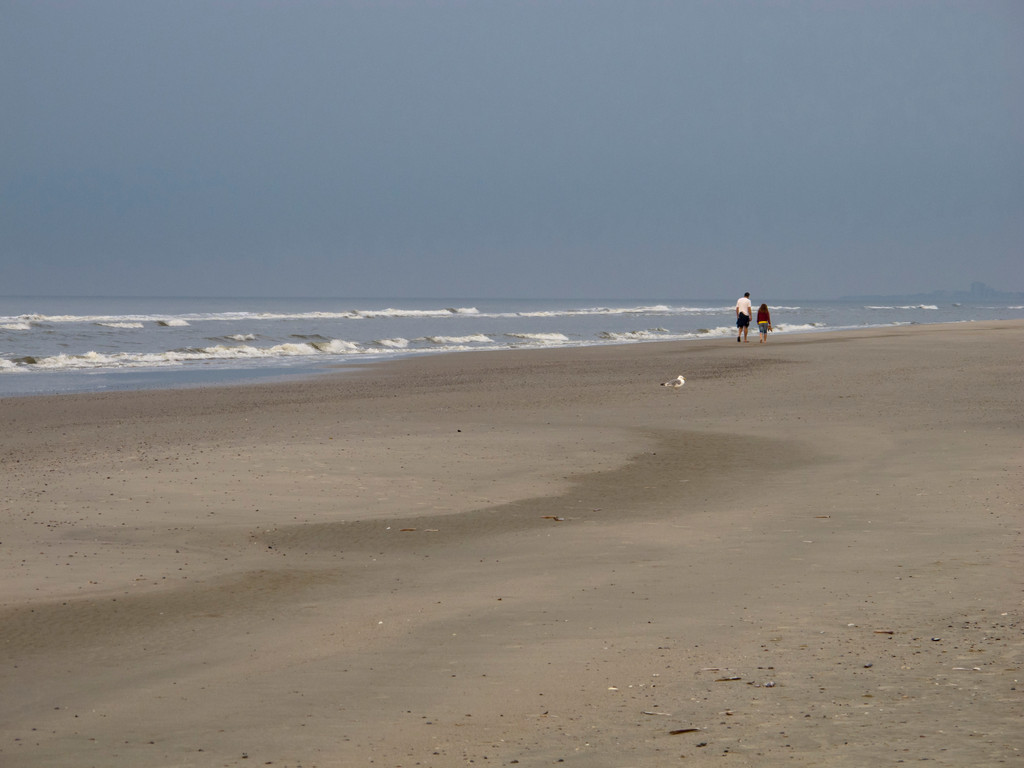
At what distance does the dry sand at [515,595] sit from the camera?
13.5 feet

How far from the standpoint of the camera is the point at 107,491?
9820 mm

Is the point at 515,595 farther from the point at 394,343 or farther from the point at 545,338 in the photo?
the point at 545,338

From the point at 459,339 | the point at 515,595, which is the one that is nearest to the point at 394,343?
the point at 459,339

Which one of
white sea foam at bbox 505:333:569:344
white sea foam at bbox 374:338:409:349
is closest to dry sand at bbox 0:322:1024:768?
white sea foam at bbox 374:338:409:349

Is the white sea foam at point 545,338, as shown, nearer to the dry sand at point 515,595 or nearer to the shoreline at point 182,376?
the shoreline at point 182,376

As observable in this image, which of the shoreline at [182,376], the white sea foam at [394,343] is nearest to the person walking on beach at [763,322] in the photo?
the shoreline at [182,376]

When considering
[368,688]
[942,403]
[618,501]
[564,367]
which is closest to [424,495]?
[618,501]

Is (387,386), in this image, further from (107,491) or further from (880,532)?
(880,532)

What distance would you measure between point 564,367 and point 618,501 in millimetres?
18020

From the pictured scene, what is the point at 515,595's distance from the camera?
6363mm

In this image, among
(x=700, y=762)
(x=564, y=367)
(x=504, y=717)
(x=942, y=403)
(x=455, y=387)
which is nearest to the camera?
(x=700, y=762)

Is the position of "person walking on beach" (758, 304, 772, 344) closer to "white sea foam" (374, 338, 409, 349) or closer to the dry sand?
"white sea foam" (374, 338, 409, 349)

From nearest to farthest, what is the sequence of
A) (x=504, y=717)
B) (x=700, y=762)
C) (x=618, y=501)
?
(x=700, y=762), (x=504, y=717), (x=618, y=501)

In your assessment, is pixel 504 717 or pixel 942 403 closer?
pixel 504 717
